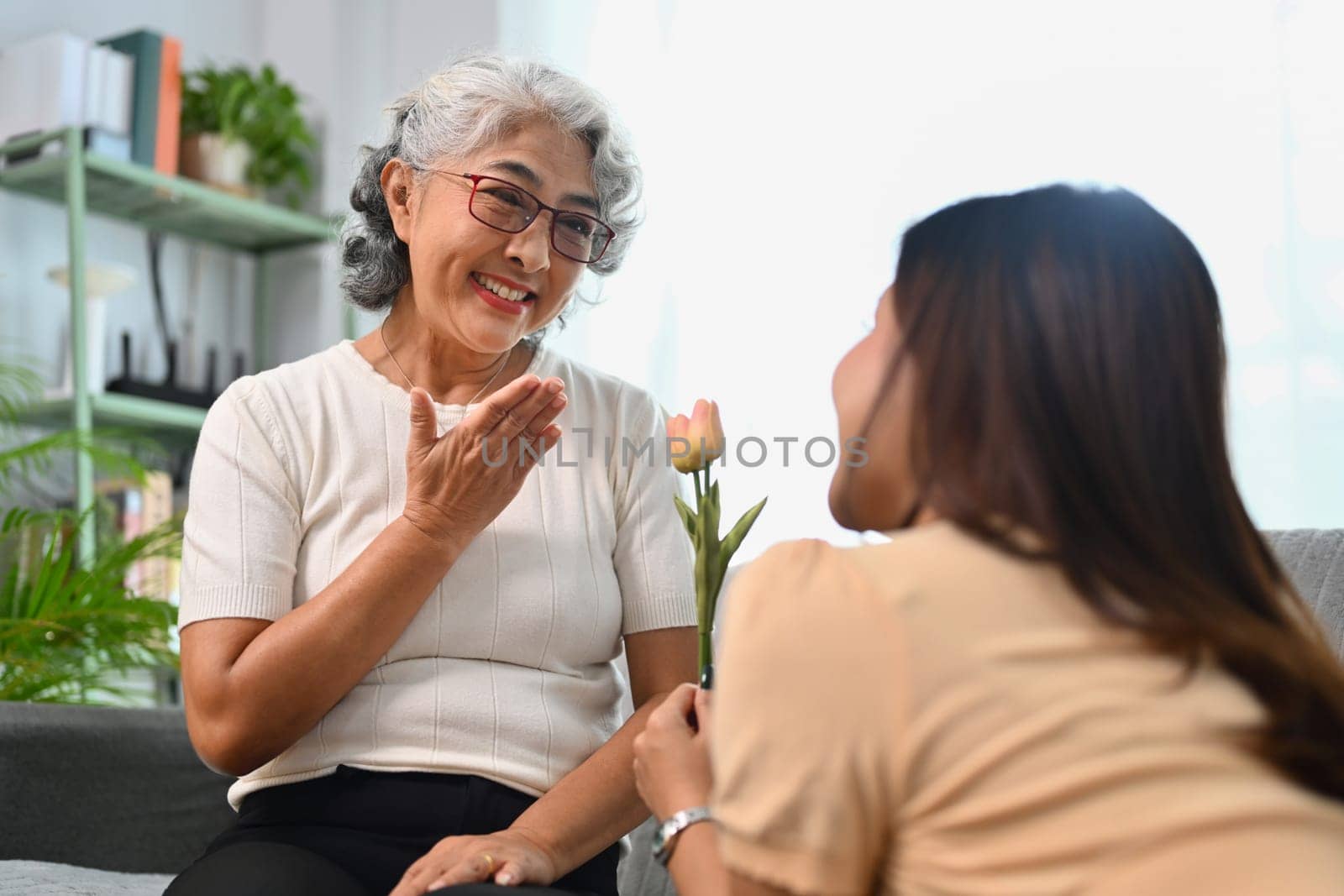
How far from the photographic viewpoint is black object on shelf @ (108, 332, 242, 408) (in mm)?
3047

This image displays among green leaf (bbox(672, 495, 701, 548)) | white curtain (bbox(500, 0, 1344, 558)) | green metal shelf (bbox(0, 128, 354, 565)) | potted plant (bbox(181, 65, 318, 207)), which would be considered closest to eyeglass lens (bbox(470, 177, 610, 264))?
white curtain (bbox(500, 0, 1344, 558))

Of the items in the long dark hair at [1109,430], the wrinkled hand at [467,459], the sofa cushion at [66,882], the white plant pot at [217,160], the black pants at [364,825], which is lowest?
the sofa cushion at [66,882]

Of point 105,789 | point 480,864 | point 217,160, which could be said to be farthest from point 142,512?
point 480,864

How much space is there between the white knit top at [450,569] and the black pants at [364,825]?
0.6 inches

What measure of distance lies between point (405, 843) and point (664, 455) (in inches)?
21.1

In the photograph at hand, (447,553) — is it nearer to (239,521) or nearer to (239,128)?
(239,521)

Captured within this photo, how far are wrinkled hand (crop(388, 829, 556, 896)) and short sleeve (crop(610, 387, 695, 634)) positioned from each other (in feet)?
1.08

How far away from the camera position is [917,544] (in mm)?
731

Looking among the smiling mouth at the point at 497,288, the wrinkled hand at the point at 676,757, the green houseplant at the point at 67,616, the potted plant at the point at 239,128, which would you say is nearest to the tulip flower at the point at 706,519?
the wrinkled hand at the point at 676,757

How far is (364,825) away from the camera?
1283 millimetres

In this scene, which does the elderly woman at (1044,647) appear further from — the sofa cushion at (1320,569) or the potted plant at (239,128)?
the potted plant at (239,128)

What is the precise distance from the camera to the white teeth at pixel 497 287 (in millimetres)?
1531

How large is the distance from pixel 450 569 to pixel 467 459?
0.44 feet

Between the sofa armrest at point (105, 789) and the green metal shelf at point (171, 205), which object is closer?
the sofa armrest at point (105, 789)
